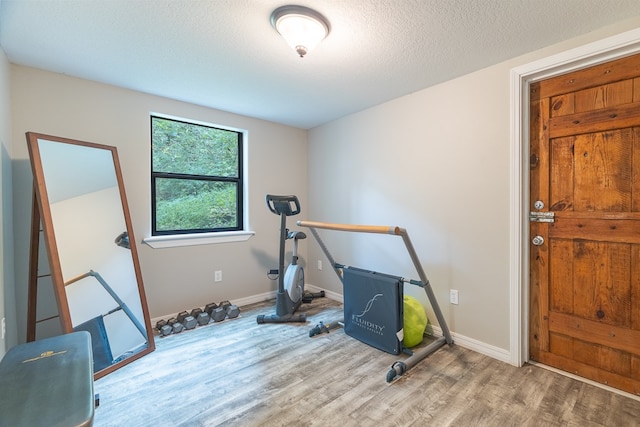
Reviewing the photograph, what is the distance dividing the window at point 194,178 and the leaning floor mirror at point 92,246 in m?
0.51

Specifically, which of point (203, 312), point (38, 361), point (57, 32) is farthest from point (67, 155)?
point (203, 312)

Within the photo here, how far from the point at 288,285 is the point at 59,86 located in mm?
2601

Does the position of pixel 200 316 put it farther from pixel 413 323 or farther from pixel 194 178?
pixel 413 323

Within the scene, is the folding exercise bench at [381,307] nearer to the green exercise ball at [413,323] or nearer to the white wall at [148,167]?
the green exercise ball at [413,323]

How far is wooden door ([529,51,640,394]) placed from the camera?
1.67 metres

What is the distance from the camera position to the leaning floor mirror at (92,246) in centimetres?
188

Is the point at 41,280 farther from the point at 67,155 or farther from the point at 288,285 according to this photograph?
the point at 288,285

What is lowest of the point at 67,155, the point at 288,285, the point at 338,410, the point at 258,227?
the point at 338,410

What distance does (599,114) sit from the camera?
5.75 ft

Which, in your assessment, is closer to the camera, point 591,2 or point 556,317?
point 591,2

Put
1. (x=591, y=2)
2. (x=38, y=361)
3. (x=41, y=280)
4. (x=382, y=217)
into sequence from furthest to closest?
(x=382, y=217), (x=41, y=280), (x=591, y=2), (x=38, y=361)

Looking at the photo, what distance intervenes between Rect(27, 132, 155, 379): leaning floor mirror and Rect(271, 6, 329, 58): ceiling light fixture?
178 centimetres

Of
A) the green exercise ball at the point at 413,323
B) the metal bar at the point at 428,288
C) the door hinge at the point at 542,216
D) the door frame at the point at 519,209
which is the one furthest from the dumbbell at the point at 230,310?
the door hinge at the point at 542,216

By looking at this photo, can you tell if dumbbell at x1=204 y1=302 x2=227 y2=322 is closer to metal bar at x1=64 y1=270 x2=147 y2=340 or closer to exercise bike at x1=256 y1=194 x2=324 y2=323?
exercise bike at x1=256 y1=194 x2=324 y2=323
